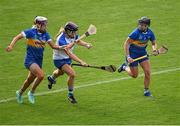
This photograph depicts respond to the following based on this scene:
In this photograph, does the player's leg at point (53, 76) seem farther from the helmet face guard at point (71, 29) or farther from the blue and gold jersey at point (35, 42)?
the helmet face guard at point (71, 29)

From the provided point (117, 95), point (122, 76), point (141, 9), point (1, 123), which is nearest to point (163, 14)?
point (141, 9)

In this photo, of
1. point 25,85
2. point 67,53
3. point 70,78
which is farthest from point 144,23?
point 25,85

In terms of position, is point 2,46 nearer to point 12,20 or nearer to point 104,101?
point 12,20

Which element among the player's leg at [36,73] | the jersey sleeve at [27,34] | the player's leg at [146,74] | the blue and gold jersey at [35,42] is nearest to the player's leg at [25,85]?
the player's leg at [36,73]

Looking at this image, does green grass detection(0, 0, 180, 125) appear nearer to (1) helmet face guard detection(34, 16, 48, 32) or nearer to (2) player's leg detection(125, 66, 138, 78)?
(2) player's leg detection(125, 66, 138, 78)

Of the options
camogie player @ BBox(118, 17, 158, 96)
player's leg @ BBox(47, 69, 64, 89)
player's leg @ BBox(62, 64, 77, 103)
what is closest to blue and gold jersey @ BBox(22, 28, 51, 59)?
player's leg @ BBox(62, 64, 77, 103)

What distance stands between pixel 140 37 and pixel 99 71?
10.4 ft

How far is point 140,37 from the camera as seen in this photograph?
63.5 feet

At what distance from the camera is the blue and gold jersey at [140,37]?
1933 centimetres

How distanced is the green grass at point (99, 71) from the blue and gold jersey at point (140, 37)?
5.00 ft

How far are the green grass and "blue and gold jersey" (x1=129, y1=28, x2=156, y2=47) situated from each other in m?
1.52

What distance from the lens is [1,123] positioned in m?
17.3

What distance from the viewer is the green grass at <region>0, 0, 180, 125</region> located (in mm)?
18000

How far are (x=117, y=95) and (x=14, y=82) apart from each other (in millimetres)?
3442
